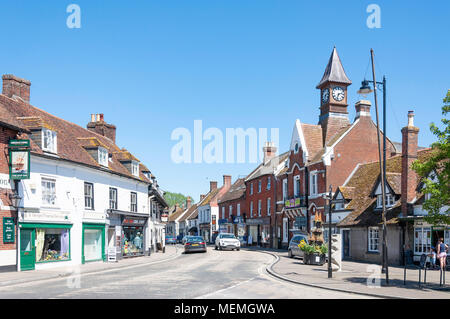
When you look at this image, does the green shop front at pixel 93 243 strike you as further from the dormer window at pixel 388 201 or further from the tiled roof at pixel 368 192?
the dormer window at pixel 388 201

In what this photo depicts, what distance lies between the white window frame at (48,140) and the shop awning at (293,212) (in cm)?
2394

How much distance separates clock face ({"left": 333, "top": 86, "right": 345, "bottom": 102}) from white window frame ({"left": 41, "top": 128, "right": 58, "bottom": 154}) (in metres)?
27.5

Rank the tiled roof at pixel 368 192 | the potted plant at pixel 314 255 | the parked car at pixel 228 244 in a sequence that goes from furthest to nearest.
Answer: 1. the parked car at pixel 228 244
2. the tiled roof at pixel 368 192
3. the potted plant at pixel 314 255

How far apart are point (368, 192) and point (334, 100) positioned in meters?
13.6

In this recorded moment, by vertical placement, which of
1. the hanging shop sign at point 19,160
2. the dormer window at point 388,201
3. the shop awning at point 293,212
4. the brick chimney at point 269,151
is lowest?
the shop awning at point 293,212

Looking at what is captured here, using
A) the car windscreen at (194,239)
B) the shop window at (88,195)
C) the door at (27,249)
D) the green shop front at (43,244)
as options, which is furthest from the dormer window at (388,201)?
the door at (27,249)

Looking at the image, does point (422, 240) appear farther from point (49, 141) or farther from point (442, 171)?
point (49, 141)

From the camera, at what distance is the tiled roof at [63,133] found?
23.9m

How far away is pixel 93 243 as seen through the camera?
2855 cm

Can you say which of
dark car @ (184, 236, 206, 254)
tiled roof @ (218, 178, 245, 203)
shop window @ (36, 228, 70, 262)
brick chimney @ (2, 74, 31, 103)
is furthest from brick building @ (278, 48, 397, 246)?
brick chimney @ (2, 74, 31, 103)

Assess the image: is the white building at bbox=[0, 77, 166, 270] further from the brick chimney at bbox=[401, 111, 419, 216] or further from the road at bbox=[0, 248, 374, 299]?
the brick chimney at bbox=[401, 111, 419, 216]

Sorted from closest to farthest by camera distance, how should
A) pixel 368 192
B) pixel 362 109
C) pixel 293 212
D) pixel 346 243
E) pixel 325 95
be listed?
pixel 368 192 → pixel 346 243 → pixel 362 109 → pixel 293 212 → pixel 325 95

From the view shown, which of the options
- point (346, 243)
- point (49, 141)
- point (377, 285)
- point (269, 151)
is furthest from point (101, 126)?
point (377, 285)
